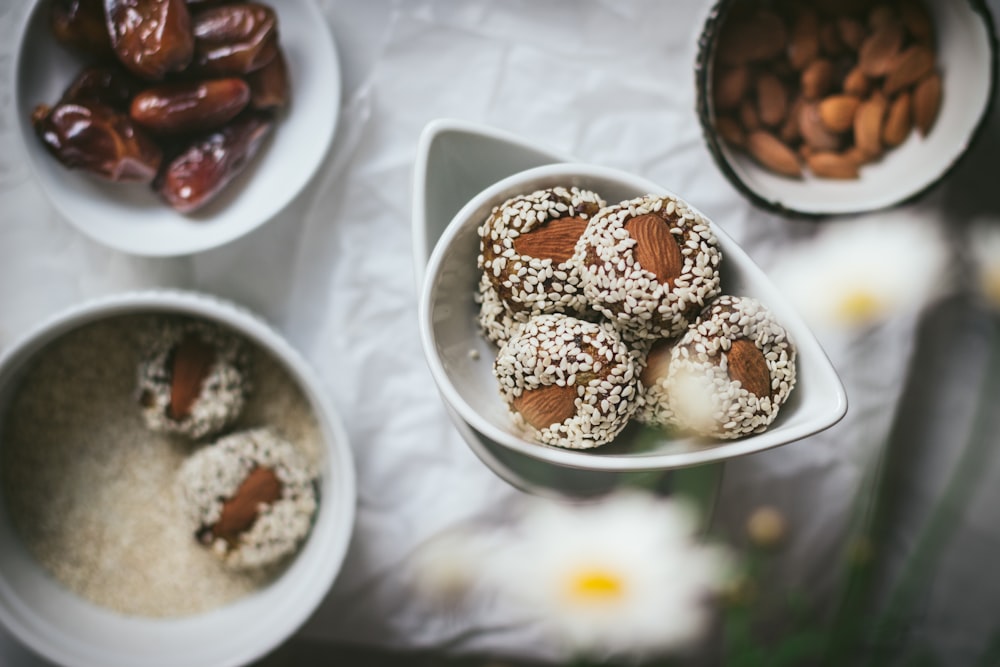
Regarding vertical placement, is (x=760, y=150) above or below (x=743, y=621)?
above

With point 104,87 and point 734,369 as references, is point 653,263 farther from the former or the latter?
point 104,87

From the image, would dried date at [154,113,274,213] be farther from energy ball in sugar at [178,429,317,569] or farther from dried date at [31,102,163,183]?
energy ball in sugar at [178,429,317,569]

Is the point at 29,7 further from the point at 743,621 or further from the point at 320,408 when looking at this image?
the point at 743,621

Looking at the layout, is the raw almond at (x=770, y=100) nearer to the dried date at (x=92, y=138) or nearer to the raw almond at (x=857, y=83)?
the raw almond at (x=857, y=83)

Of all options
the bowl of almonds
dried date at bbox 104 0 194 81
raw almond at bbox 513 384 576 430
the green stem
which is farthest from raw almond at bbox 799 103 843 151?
dried date at bbox 104 0 194 81

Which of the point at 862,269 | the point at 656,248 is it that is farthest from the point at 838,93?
the point at 656,248

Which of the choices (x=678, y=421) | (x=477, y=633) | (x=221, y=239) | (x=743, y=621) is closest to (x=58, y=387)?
(x=221, y=239)
